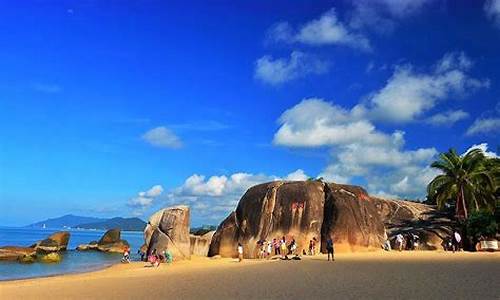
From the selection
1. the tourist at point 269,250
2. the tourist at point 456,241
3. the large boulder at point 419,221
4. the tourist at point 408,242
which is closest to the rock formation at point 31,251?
the tourist at point 269,250

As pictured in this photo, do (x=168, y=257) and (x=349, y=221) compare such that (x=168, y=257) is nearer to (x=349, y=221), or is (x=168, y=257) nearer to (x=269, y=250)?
(x=269, y=250)

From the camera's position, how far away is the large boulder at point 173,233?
4205cm

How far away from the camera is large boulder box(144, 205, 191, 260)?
42.1 meters

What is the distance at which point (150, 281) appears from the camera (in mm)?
23422

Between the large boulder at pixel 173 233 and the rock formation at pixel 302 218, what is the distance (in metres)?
4.60

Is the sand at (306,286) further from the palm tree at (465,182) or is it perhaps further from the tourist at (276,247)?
the palm tree at (465,182)

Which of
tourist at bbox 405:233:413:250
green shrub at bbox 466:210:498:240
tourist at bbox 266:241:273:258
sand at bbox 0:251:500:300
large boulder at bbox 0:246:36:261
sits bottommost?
sand at bbox 0:251:500:300

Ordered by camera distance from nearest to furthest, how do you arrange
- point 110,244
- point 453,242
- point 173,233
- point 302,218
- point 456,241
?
point 173,233, point 302,218, point 453,242, point 456,241, point 110,244

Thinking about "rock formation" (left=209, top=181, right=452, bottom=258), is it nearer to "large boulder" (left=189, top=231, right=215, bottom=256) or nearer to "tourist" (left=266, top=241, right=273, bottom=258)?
"tourist" (left=266, top=241, right=273, bottom=258)

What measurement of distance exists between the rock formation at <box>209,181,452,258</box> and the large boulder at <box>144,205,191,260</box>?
15.1 feet

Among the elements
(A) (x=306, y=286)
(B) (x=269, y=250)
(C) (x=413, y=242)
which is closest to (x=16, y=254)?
(B) (x=269, y=250)

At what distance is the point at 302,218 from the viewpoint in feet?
144

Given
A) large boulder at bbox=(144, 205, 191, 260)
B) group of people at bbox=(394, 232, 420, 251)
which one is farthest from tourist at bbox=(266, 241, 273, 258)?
group of people at bbox=(394, 232, 420, 251)

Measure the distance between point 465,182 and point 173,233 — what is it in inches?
1179
